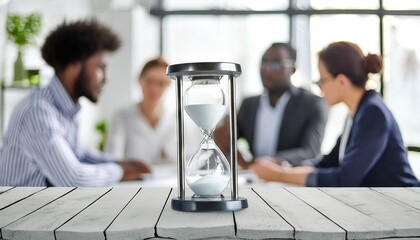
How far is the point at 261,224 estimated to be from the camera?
114 cm

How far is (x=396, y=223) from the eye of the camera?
1158 millimetres

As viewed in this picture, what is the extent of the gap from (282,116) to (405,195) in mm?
2078

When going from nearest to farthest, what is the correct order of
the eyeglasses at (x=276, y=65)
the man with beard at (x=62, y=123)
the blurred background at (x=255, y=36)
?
the man with beard at (x=62, y=123)
the eyeglasses at (x=276, y=65)
the blurred background at (x=255, y=36)

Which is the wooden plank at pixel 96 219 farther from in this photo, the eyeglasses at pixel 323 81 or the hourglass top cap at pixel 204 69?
the eyeglasses at pixel 323 81

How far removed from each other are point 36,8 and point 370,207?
4731 millimetres

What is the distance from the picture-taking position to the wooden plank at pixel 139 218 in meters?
1.08

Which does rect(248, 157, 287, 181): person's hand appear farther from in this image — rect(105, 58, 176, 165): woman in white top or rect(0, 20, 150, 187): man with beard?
rect(105, 58, 176, 165): woman in white top

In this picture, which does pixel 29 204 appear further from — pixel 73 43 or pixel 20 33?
pixel 20 33

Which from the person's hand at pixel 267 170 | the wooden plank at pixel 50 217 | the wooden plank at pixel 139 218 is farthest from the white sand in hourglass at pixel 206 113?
the person's hand at pixel 267 170

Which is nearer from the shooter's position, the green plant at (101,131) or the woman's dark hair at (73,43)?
the woman's dark hair at (73,43)

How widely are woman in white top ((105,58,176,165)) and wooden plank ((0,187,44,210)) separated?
2153 millimetres

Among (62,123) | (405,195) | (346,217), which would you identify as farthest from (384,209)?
(62,123)

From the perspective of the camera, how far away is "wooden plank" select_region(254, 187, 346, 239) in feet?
3.51

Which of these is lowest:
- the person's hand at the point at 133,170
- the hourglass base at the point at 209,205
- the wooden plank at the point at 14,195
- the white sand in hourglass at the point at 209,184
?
the person's hand at the point at 133,170
